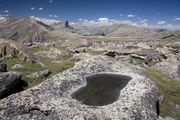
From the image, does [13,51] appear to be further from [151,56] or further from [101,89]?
[151,56]

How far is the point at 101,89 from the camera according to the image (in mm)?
30391

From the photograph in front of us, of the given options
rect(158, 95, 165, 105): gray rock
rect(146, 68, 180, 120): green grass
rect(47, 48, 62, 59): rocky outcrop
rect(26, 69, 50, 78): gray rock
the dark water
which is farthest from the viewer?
rect(47, 48, 62, 59): rocky outcrop

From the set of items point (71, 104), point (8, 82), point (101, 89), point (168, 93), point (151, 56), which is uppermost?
point (8, 82)

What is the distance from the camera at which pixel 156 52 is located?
66.7 metres

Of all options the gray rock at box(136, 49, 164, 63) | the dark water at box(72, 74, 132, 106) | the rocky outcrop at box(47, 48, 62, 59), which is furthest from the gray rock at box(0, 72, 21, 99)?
the gray rock at box(136, 49, 164, 63)

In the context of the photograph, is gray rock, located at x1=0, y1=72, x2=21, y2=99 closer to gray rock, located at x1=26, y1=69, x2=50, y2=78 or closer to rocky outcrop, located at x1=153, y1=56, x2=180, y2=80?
gray rock, located at x1=26, y1=69, x2=50, y2=78

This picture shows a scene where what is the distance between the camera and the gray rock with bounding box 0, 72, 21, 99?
1064 inches

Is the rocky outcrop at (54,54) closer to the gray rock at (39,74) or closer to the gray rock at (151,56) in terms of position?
the gray rock at (39,74)

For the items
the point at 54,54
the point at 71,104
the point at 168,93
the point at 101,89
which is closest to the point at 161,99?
the point at 168,93

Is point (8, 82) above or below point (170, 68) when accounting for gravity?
above

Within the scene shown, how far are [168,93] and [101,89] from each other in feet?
38.9

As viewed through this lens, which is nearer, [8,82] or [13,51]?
[8,82]

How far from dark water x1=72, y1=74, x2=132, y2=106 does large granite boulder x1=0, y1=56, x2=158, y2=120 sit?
0.25m

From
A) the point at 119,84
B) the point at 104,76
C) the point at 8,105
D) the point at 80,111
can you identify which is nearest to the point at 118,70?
the point at 104,76
